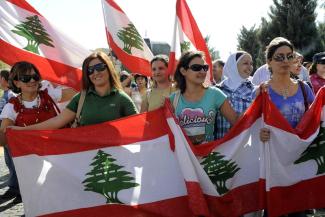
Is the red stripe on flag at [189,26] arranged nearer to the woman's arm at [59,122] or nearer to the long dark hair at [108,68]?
the long dark hair at [108,68]

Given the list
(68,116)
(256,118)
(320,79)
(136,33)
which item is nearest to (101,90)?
(68,116)

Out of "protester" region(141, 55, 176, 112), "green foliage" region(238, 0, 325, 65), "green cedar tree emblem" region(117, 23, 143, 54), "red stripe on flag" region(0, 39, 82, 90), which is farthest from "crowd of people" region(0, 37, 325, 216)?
"green foliage" region(238, 0, 325, 65)

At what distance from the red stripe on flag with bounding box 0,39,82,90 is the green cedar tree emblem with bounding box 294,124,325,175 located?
2.61 metres

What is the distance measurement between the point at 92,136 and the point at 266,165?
5.09ft

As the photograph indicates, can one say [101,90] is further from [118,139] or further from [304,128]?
[304,128]

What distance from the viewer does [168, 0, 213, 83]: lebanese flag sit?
17.9 feet

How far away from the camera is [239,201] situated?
3955 millimetres

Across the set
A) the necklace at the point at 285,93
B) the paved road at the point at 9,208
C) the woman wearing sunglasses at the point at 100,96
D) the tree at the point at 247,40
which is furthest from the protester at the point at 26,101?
the tree at the point at 247,40

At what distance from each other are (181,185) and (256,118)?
2.94ft

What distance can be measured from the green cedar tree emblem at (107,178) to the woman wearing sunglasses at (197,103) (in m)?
0.70

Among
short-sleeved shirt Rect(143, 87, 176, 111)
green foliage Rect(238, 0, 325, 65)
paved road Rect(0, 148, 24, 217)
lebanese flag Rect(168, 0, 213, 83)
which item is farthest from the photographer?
green foliage Rect(238, 0, 325, 65)

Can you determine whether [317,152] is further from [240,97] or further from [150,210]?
[150,210]

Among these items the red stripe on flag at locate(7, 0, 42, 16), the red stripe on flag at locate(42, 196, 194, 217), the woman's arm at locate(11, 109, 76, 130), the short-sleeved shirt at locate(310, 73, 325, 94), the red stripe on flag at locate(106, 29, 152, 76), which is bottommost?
the red stripe on flag at locate(42, 196, 194, 217)

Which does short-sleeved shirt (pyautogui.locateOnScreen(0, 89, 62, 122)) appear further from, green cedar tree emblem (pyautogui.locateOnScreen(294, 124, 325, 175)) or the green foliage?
the green foliage
